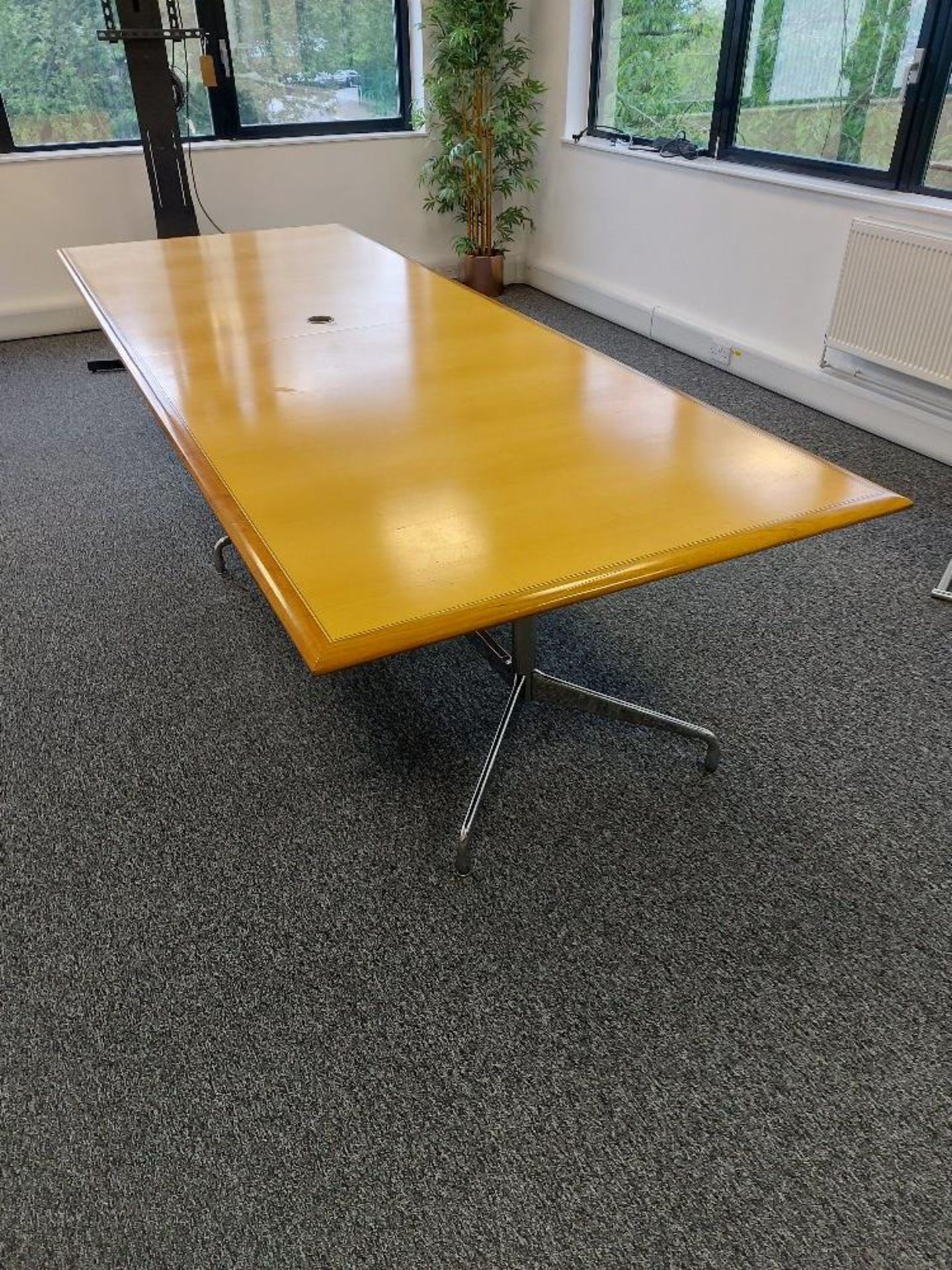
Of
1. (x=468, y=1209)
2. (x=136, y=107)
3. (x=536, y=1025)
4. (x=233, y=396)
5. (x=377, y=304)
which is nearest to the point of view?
(x=468, y=1209)

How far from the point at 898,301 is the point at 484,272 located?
8.35 feet

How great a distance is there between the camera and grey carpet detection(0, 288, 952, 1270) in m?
1.19

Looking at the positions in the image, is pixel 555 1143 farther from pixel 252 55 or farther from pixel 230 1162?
pixel 252 55

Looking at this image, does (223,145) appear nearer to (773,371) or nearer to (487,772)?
(773,371)

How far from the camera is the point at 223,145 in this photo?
14.8 ft

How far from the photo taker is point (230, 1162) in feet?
4.05

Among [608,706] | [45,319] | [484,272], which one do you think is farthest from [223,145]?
[608,706]

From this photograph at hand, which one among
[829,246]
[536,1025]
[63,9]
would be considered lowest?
[536,1025]

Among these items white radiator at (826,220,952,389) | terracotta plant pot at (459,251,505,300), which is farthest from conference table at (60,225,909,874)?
terracotta plant pot at (459,251,505,300)

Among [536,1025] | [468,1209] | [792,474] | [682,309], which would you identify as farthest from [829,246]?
[468,1209]

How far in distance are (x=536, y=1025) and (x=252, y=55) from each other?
4.84 metres

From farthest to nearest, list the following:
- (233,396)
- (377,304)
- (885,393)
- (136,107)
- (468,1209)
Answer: (136,107), (885,393), (377,304), (233,396), (468,1209)

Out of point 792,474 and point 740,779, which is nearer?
point 792,474

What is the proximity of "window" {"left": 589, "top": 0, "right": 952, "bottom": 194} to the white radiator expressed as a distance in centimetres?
27
